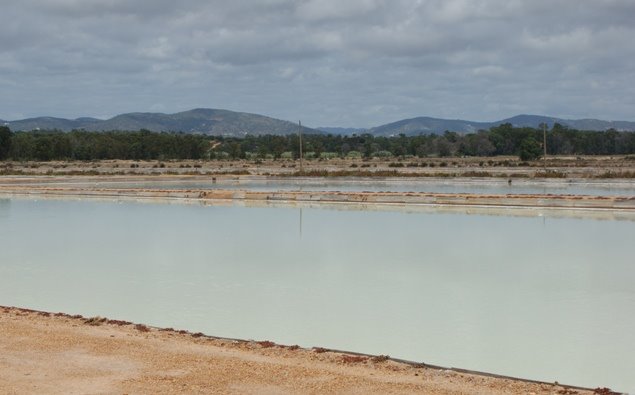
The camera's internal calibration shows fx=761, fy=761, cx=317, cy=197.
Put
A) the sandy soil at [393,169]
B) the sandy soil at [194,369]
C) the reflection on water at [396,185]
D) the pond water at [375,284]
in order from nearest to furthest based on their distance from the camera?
the sandy soil at [194,369] → the pond water at [375,284] → the reflection on water at [396,185] → the sandy soil at [393,169]

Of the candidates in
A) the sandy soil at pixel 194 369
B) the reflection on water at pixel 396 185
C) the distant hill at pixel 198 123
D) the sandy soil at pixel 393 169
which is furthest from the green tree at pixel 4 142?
the distant hill at pixel 198 123

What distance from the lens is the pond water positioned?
4.75 meters

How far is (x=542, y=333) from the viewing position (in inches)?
196

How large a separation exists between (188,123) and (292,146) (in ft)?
370

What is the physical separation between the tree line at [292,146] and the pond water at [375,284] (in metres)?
29.8

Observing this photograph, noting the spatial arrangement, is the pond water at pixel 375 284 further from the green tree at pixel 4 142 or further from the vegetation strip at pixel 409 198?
the green tree at pixel 4 142

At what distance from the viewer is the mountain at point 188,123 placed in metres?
155

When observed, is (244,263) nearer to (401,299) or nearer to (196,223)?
(401,299)

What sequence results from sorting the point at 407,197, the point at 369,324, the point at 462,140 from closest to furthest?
the point at 369,324
the point at 407,197
the point at 462,140

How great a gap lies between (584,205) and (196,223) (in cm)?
685

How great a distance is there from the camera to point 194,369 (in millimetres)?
3979

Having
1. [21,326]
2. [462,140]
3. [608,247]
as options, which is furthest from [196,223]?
[462,140]

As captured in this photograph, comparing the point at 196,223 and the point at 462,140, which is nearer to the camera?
the point at 196,223

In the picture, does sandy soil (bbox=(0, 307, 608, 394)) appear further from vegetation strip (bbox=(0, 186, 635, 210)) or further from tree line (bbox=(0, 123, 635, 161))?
tree line (bbox=(0, 123, 635, 161))
